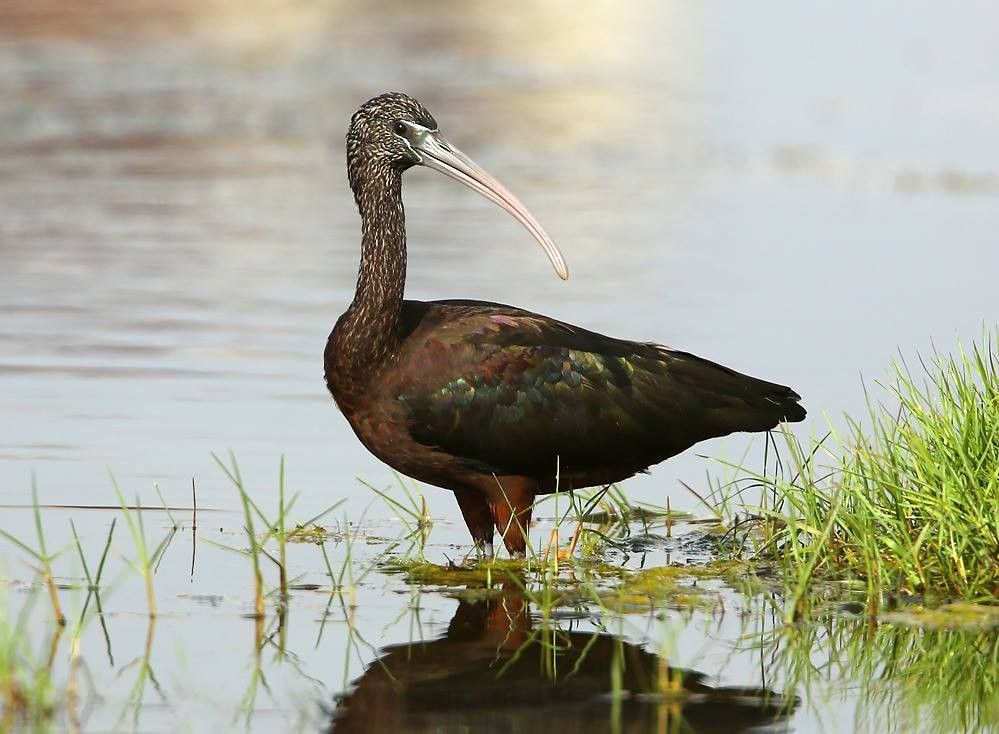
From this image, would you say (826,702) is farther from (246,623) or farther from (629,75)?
(629,75)

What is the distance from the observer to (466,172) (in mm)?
8406

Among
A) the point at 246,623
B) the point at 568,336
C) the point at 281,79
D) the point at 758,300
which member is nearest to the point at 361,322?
Answer: the point at 568,336

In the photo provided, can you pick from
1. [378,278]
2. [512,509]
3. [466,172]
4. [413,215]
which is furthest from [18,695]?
[413,215]

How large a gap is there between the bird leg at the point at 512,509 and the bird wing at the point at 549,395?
6 cm

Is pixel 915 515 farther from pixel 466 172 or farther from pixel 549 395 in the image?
pixel 466 172

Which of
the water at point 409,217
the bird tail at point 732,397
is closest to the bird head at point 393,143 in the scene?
the bird tail at point 732,397

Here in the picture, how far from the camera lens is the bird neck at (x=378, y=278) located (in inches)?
305

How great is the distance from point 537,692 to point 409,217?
12.2 m

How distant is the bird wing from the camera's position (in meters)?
Answer: 7.71

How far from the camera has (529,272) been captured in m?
15.4

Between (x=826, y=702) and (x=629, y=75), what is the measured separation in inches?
1069

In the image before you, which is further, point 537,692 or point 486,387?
point 486,387

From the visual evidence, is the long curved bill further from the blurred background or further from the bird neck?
the blurred background

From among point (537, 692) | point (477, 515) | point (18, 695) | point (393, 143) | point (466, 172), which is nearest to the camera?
point (18, 695)
